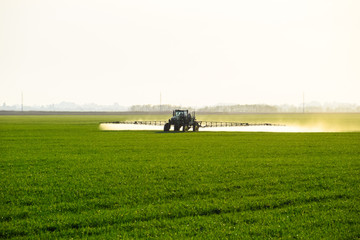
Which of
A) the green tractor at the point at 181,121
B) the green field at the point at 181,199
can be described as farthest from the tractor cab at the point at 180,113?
the green field at the point at 181,199

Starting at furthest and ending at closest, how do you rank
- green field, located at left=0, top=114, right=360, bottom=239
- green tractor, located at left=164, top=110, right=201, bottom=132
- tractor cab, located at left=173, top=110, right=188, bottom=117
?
tractor cab, located at left=173, top=110, right=188, bottom=117
green tractor, located at left=164, top=110, right=201, bottom=132
green field, located at left=0, top=114, right=360, bottom=239

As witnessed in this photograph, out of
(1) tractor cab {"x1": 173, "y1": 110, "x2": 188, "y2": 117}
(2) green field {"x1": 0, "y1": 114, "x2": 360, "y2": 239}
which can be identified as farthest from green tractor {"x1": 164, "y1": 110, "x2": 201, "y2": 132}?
(2) green field {"x1": 0, "y1": 114, "x2": 360, "y2": 239}

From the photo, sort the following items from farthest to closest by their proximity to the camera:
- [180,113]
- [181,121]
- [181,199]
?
1. [180,113]
2. [181,121]
3. [181,199]

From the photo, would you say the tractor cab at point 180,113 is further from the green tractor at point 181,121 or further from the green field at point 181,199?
the green field at point 181,199

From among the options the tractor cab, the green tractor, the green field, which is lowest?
the green field

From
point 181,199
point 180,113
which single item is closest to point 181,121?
A: point 180,113

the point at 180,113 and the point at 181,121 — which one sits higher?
the point at 180,113

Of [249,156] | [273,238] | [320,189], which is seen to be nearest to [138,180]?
[320,189]

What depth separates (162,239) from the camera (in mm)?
8984

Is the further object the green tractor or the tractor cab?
the tractor cab

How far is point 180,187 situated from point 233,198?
2.33 meters

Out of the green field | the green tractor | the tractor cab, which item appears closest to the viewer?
the green field

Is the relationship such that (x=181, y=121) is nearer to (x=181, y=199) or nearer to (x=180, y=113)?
(x=180, y=113)

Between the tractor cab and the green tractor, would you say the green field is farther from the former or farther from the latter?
the tractor cab
